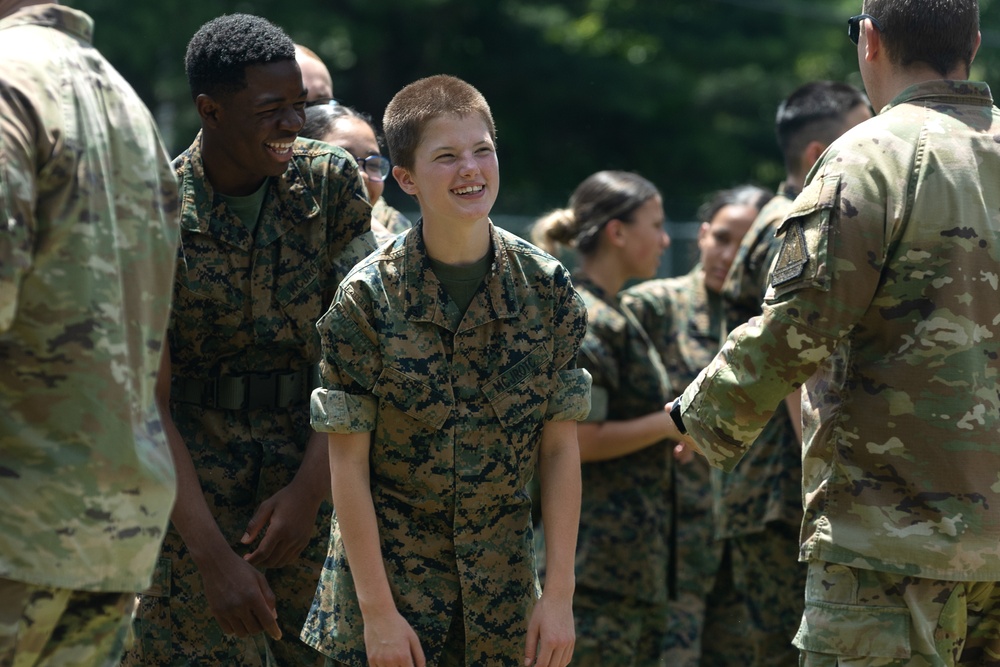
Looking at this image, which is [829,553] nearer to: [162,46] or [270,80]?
[270,80]

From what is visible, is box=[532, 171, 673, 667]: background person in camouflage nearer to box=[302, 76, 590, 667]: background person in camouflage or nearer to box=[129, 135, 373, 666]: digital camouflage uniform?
box=[129, 135, 373, 666]: digital camouflage uniform

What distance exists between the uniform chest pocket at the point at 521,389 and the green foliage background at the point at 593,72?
16.6m

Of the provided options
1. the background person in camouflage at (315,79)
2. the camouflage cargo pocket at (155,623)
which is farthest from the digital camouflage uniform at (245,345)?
the background person in camouflage at (315,79)

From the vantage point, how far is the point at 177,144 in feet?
71.3

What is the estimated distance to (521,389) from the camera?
3639 mm

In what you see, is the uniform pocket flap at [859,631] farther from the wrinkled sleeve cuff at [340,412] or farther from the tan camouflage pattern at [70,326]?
the tan camouflage pattern at [70,326]

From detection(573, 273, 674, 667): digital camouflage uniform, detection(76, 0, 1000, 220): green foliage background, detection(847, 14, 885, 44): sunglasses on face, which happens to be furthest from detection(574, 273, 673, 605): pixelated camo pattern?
detection(76, 0, 1000, 220): green foliage background

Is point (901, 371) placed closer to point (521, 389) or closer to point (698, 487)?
point (521, 389)

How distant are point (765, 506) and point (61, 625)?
3641mm

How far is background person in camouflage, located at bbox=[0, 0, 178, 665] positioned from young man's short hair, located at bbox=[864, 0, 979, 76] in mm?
1949

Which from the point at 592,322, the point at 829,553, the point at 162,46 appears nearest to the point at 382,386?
the point at 829,553

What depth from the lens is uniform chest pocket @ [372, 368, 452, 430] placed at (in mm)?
3574

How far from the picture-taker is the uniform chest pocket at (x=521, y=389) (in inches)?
142

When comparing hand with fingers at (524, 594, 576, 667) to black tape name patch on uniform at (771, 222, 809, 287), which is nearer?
black tape name patch on uniform at (771, 222, 809, 287)
